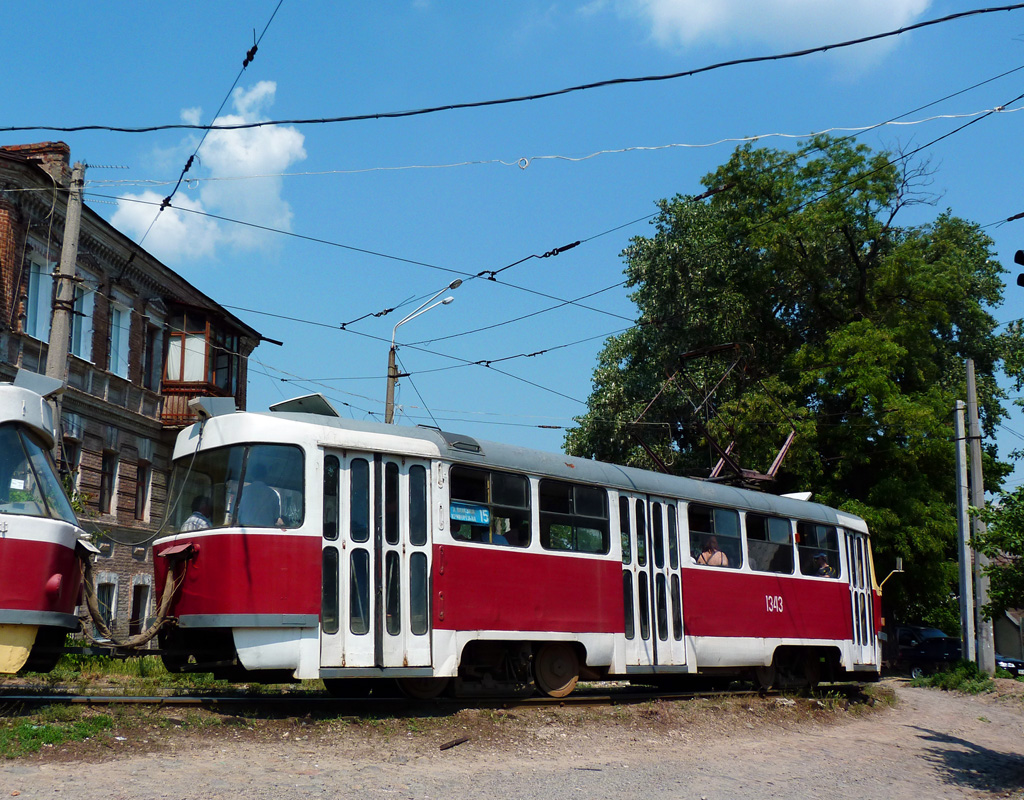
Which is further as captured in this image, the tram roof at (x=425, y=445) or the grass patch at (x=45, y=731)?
the tram roof at (x=425, y=445)

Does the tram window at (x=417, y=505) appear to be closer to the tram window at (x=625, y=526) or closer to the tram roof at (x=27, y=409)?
the tram window at (x=625, y=526)

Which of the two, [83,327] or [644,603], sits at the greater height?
[83,327]

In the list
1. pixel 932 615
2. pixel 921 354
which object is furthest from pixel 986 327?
pixel 932 615

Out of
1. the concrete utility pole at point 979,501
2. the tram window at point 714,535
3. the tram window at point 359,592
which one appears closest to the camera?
the tram window at point 359,592

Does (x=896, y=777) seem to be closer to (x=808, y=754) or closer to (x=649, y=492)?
(x=808, y=754)

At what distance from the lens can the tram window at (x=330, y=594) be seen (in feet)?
32.5

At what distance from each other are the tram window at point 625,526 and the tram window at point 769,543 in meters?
2.78

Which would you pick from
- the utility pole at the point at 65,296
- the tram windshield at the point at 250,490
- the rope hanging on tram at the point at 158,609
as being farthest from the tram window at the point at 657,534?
the utility pole at the point at 65,296

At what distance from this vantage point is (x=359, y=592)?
1016cm

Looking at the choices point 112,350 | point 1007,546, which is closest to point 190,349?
point 112,350

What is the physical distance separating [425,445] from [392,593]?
1.66 m

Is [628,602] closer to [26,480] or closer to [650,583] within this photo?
[650,583]

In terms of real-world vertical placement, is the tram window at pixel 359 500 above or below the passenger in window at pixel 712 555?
above

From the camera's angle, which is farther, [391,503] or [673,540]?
[673,540]
